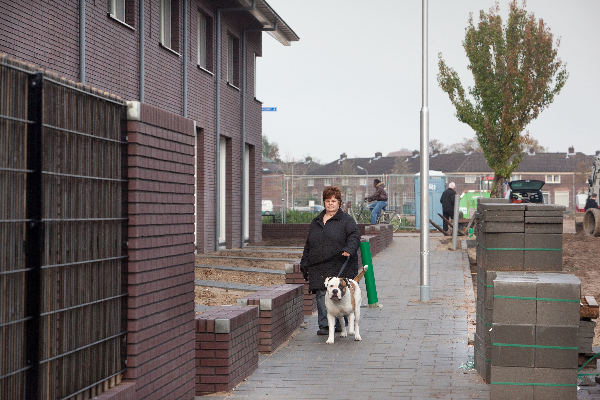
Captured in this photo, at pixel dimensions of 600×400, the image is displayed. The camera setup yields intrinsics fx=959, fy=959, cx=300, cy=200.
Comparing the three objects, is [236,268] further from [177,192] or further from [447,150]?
[447,150]

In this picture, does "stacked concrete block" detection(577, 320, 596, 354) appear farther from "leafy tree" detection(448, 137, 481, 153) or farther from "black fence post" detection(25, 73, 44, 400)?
"leafy tree" detection(448, 137, 481, 153)

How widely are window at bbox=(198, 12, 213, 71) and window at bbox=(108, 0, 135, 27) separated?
18.1 ft

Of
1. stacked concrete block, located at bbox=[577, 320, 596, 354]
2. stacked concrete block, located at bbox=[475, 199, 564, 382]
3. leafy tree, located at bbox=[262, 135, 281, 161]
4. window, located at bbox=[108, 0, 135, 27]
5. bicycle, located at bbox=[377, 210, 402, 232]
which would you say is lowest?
stacked concrete block, located at bbox=[577, 320, 596, 354]

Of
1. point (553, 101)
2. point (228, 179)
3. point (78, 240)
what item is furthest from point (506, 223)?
point (553, 101)

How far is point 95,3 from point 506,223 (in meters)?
8.91

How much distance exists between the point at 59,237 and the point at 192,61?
16.5 m

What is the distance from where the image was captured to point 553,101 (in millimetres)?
39188

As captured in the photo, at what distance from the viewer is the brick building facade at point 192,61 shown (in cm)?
1335

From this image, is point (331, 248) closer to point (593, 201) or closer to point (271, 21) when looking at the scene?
point (271, 21)

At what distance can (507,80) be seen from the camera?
1529 inches

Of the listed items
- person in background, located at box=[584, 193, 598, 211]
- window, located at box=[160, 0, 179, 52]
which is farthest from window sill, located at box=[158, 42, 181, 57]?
person in background, located at box=[584, 193, 598, 211]

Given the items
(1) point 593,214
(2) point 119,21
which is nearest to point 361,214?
(1) point 593,214

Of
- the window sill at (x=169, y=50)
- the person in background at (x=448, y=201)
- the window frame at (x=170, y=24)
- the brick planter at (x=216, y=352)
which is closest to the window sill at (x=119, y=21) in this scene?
the window sill at (x=169, y=50)

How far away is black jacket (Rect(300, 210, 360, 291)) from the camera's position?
10875 mm
